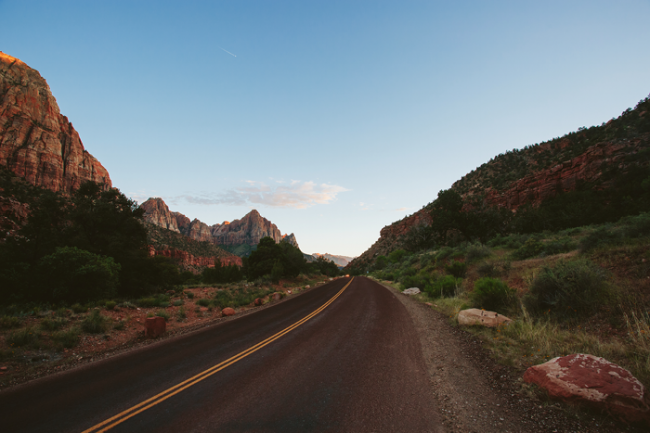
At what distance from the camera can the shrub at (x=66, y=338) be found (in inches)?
299

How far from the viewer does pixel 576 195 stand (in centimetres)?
3300

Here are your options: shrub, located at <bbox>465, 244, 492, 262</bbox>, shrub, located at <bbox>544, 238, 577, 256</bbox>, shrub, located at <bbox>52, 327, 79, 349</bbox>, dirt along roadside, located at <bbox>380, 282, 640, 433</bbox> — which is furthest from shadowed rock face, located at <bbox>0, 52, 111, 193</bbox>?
shrub, located at <bbox>544, 238, 577, 256</bbox>

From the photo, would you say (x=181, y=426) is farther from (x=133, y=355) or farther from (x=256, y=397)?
(x=133, y=355)

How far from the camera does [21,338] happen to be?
7160 mm

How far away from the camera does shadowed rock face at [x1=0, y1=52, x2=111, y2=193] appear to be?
Answer: 63.6 meters

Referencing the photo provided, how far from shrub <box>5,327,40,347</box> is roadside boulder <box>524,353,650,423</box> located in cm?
1267

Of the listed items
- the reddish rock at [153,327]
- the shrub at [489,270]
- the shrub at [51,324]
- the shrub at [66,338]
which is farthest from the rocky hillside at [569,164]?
the shrub at [51,324]

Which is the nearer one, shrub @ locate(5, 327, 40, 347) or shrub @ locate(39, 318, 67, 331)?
shrub @ locate(5, 327, 40, 347)

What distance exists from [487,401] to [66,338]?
11.4 m

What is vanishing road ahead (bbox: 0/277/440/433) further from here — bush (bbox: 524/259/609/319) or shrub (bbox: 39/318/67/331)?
bush (bbox: 524/259/609/319)

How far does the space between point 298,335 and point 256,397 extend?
13.8ft

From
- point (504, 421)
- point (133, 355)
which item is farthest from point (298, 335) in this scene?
point (504, 421)

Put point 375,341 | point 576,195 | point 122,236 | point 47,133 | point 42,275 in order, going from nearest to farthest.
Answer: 1. point 375,341
2. point 42,275
3. point 122,236
4. point 576,195
5. point 47,133

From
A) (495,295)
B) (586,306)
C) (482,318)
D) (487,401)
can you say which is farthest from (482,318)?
(487,401)
